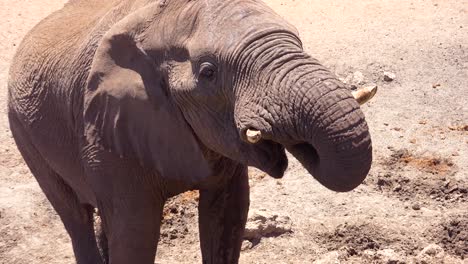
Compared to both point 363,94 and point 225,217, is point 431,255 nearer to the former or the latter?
point 225,217

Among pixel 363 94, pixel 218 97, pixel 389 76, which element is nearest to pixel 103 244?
pixel 218 97

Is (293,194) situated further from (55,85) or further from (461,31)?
(461,31)

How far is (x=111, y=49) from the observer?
335 centimetres

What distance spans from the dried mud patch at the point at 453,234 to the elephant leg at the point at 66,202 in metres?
2.06

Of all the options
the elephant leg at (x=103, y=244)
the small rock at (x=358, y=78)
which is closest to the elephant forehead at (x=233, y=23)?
the elephant leg at (x=103, y=244)

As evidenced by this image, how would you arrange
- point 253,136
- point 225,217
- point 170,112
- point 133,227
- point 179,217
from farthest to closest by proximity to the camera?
point 179,217, point 225,217, point 133,227, point 170,112, point 253,136

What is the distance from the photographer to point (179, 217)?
550 cm

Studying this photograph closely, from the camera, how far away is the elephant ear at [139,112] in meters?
3.26

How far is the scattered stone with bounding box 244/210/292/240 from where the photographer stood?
5179 millimetres

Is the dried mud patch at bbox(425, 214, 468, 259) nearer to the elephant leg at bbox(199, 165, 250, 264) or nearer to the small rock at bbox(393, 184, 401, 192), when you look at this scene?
the small rock at bbox(393, 184, 401, 192)

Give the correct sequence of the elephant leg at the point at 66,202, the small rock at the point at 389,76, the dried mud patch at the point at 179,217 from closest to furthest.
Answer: the elephant leg at the point at 66,202
the dried mud patch at the point at 179,217
the small rock at the point at 389,76

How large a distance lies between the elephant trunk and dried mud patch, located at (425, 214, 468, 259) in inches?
104

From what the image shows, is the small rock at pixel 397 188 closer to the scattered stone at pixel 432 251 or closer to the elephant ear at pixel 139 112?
the scattered stone at pixel 432 251

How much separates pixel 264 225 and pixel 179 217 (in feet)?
2.04
